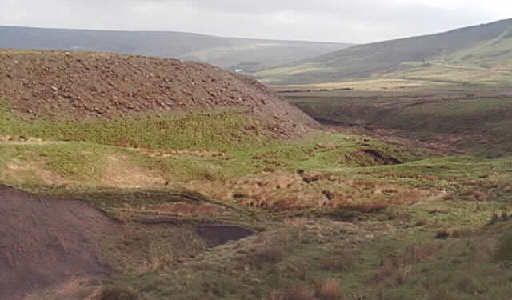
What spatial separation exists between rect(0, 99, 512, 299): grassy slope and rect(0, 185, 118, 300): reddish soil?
113cm

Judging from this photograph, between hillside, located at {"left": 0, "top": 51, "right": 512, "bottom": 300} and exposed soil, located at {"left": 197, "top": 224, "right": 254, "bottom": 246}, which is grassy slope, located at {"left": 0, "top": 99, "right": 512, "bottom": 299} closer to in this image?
hillside, located at {"left": 0, "top": 51, "right": 512, "bottom": 300}

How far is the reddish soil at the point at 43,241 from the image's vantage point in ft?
50.8

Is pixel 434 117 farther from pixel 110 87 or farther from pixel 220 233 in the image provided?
pixel 220 233

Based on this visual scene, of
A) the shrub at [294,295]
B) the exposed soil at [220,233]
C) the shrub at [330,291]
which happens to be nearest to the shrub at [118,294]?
the shrub at [294,295]

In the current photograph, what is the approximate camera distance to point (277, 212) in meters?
31.5

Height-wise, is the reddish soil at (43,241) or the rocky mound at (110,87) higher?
the rocky mound at (110,87)

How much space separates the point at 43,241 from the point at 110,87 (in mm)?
39021

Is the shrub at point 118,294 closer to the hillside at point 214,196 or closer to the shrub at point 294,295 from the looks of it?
the hillside at point 214,196

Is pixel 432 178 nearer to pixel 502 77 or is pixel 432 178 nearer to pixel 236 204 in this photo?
pixel 236 204

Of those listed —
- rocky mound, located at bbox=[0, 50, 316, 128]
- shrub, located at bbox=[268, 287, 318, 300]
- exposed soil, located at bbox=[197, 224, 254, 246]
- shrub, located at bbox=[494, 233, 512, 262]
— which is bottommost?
exposed soil, located at bbox=[197, 224, 254, 246]

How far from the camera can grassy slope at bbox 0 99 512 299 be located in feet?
49.2

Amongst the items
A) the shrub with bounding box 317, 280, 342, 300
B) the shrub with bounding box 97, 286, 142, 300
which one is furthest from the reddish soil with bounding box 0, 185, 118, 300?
the shrub with bounding box 317, 280, 342, 300

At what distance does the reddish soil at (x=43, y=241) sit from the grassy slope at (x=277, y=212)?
3.70 feet

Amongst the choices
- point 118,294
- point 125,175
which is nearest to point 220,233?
point 118,294
